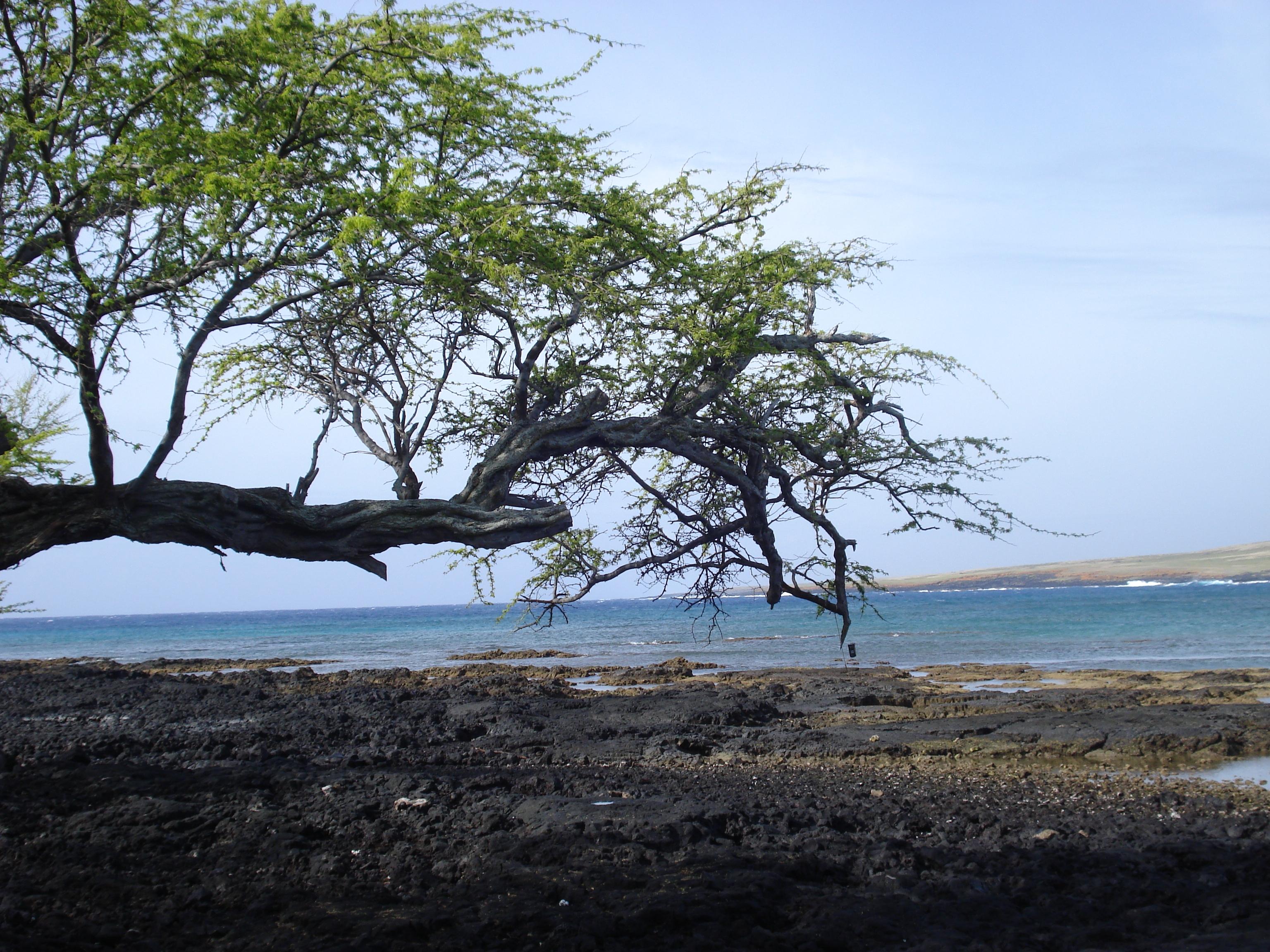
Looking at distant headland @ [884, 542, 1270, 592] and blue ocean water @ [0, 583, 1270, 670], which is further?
distant headland @ [884, 542, 1270, 592]

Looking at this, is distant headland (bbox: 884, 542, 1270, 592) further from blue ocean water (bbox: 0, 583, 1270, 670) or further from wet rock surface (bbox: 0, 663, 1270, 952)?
wet rock surface (bbox: 0, 663, 1270, 952)

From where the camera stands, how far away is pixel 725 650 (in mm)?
33531

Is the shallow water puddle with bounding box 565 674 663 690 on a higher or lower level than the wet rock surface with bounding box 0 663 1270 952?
lower

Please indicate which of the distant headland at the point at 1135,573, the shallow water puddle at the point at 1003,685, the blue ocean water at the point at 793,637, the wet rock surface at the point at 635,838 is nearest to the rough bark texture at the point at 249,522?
the wet rock surface at the point at 635,838

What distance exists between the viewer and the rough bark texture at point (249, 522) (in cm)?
619

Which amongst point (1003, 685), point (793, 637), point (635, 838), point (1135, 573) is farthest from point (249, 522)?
point (1135, 573)

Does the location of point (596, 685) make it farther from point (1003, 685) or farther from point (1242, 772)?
point (1242, 772)

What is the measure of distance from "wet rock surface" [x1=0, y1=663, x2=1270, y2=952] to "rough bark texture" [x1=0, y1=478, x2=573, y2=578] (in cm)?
161

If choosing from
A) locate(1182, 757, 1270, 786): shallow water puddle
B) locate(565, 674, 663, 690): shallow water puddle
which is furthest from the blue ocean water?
locate(1182, 757, 1270, 786): shallow water puddle

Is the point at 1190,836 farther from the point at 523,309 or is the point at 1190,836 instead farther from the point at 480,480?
the point at 523,309

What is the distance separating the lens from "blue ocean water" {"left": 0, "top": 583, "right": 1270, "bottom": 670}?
28047 millimetres

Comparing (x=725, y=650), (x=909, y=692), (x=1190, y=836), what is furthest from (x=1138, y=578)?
(x=1190, y=836)

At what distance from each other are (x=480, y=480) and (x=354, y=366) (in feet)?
6.46

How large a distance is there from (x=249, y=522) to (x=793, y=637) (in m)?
35.5
